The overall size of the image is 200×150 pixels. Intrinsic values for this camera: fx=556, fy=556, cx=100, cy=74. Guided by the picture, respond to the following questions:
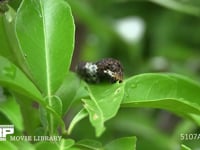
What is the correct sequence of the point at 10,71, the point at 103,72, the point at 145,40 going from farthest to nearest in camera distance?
the point at 145,40 → the point at 103,72 → the point at 10,71

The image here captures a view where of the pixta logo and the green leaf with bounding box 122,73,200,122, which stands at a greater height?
the green leaf with bounding box 122,73,200,122

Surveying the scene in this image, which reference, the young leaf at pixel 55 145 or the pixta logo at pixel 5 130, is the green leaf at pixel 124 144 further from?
the pixta logo at pixel 5 130

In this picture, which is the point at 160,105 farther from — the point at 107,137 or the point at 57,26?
the point at 107,137

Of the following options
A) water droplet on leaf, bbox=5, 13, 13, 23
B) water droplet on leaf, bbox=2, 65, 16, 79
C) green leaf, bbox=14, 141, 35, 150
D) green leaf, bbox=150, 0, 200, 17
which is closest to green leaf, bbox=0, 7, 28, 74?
water droplet on leaf, bbox=5, 13, 13, 23

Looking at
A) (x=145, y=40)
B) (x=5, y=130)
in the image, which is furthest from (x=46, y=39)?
(x=145, y=40)

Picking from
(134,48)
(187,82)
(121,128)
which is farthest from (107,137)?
(187,82)

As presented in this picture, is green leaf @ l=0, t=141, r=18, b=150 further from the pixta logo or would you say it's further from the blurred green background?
the blurred green background

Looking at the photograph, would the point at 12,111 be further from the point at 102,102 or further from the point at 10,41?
the point at 102,102
